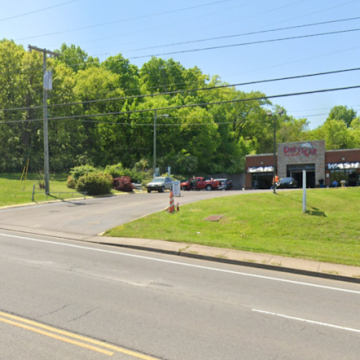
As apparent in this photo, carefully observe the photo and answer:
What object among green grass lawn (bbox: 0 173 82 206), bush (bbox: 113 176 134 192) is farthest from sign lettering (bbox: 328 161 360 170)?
green grass lawn (bbox: 0 173 82 206)

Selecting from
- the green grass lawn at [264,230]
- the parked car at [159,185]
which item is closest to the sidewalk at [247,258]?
the green grass lawn at [264,230]

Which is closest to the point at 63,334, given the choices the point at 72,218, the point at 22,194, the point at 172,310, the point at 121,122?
the point at 172,310

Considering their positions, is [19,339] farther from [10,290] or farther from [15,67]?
[15,67]

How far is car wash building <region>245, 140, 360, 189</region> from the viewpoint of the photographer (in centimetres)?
4406

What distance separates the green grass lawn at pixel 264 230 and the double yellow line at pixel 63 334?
789 cm

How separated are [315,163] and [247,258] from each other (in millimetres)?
37977

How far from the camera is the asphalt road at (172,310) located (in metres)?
4.93

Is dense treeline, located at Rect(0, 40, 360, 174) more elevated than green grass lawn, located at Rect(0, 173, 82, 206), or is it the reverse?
dense treeline, located at Rect(0, 40, 360, 174)

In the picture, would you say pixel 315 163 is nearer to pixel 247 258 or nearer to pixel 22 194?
pixel 22 194

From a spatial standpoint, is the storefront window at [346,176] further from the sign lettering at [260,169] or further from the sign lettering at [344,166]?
the sign lettering at [260,169]

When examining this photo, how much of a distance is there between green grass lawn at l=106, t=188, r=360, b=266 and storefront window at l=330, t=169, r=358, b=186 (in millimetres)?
29154

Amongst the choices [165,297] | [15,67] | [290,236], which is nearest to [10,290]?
[165,297]

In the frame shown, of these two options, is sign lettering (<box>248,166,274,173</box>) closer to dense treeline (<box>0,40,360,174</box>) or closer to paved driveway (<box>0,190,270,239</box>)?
dense treeline (<box>0,40,360,174</box>)

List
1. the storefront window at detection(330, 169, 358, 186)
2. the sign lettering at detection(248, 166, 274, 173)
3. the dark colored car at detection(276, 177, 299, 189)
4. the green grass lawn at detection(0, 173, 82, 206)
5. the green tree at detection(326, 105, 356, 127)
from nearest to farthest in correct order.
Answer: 1. the green grass lawn at detection(0, 173, 82, 206)
2. the dark colored car at detection(276, 177, 299, 189)
3. the storefront window at detection(330, 169, 358, 186)
4. the sign lettering at detection(248, 166, 274, 173)
5. the green tree at detection(326, 105, 356, 127)
